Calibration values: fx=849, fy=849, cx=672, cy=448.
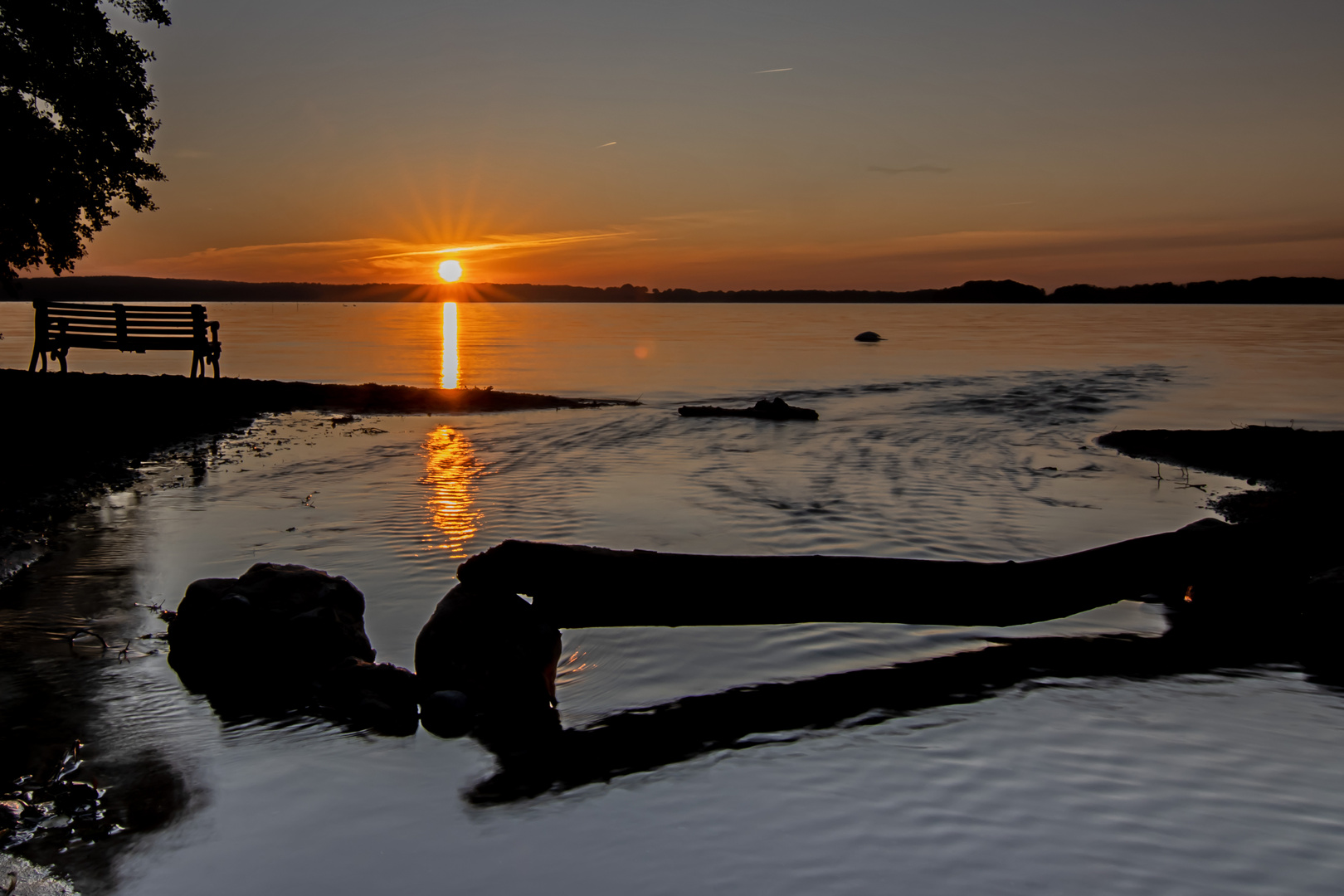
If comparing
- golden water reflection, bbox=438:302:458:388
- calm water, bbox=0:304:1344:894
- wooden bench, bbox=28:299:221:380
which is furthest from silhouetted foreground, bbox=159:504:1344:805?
golden water reflection, bbox=438:302:458:388

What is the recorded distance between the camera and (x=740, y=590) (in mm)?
6691

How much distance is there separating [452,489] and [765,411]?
40.1 feet

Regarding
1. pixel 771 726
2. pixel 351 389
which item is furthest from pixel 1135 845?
pixel 351 389

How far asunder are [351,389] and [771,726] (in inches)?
947

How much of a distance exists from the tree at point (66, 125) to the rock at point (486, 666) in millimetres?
21327

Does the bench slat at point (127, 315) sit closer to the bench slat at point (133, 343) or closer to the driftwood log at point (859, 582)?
the bench slat at point (133, 343)

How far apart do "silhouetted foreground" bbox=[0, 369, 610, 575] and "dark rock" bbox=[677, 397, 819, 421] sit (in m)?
4.57

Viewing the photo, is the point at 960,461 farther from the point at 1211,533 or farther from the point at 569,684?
the point at 569,684

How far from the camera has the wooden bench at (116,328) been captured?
922 inches

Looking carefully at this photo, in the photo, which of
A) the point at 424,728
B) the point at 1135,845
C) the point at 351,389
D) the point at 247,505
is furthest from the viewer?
the point at 351,389

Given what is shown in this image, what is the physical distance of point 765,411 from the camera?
955 inches

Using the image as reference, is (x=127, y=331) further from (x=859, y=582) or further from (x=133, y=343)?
(x=859, y=582)

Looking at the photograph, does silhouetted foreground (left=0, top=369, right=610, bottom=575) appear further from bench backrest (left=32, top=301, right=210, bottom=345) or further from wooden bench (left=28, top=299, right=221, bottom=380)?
bench backrest (left=32, top=301, right=210, bottom=345)

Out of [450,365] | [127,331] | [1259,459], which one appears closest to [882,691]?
[1259,459]
